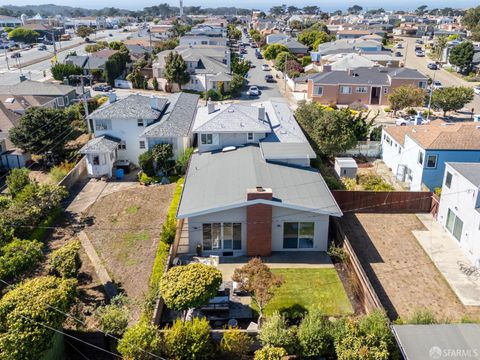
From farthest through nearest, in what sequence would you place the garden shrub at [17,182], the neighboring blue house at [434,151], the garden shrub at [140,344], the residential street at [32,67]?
the residential street at [32,67], the neighboring blue house at [434,151], the garden shrub at [17,182], the garden shrub at [140,344]

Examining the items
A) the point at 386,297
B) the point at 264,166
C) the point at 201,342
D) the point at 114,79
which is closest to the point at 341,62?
the point at 114,79

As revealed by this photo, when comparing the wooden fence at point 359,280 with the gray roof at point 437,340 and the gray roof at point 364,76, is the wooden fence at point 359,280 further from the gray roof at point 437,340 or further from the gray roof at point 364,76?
the gray roof at point 364,76

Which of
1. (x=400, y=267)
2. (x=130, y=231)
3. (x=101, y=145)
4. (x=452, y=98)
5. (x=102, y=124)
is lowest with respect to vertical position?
(x=400, y=267)

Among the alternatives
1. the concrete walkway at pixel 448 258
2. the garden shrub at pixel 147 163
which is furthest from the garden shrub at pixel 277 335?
the garden shrub at pixel 147 163

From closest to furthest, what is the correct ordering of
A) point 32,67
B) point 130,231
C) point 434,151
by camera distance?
point 130,231, point 434,151, point 32,67

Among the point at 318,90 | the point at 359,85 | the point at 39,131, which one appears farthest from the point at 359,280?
the point at 359,85

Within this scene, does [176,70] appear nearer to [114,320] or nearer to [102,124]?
[102,124]
